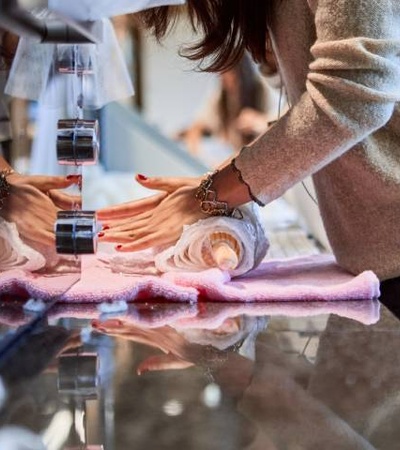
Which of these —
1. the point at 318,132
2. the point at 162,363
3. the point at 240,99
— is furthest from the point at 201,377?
the point at 240,99

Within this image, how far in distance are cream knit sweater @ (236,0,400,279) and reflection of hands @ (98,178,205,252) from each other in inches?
3.0

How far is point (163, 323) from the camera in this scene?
2.06ft

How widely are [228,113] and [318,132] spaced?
9.40 feet

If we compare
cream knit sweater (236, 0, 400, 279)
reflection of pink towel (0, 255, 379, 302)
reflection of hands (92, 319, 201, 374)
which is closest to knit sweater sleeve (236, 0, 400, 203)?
cream knit sweater (236, 0, 400, 279)

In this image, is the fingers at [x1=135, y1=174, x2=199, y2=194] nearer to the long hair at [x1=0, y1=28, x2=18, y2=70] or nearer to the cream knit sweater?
the cream knit sweater

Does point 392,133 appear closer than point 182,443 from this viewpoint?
No

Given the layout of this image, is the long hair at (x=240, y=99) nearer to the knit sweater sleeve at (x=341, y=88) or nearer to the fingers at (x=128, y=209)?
the fingers at (x=128, y=209)

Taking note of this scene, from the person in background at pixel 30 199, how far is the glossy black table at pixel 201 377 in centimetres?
6

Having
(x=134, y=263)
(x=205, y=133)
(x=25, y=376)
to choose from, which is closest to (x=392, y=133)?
(x=134, y=263)

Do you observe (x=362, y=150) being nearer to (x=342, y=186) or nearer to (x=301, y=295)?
(x=342, y=186)

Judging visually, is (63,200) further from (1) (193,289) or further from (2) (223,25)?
(2) (223,25)

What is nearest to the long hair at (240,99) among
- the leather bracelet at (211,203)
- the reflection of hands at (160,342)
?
the leather bracelet at (211,203)

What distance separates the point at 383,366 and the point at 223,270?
27cm

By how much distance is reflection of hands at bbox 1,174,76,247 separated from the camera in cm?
61
